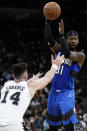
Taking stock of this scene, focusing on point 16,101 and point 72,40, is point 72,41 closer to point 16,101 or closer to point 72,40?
point 72,40

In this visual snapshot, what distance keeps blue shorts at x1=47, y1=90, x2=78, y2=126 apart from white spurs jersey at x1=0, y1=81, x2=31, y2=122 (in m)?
1.47

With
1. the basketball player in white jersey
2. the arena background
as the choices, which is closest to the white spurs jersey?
the basketball player in white jersey

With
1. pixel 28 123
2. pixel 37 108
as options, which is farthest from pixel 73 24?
pixel 28 123

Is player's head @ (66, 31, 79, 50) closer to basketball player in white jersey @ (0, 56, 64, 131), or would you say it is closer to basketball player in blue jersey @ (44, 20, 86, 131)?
basketball player in blue jersey @ (44, 20, 86, 131)

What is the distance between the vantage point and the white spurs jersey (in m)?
4.44

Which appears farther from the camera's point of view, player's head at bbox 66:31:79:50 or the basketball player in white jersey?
player's head at bbox 66:31:79:50

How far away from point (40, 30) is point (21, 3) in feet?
7.29

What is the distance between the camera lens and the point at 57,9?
20.0 feet

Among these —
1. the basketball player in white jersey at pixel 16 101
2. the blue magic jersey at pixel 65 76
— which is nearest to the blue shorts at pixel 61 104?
the blue magic jersey at pixel 65 76

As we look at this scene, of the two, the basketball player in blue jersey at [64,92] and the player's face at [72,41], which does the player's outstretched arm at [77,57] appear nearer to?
the basketball player in blue jersey at [64,92]

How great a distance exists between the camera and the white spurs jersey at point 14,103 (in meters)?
4.44

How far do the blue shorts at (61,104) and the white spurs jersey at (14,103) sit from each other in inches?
57.7

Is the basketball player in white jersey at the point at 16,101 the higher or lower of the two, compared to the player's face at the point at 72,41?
lower

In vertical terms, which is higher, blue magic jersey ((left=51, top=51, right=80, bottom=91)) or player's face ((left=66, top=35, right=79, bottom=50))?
player's face ((left=66, top=35, right=79, bottom=50))
